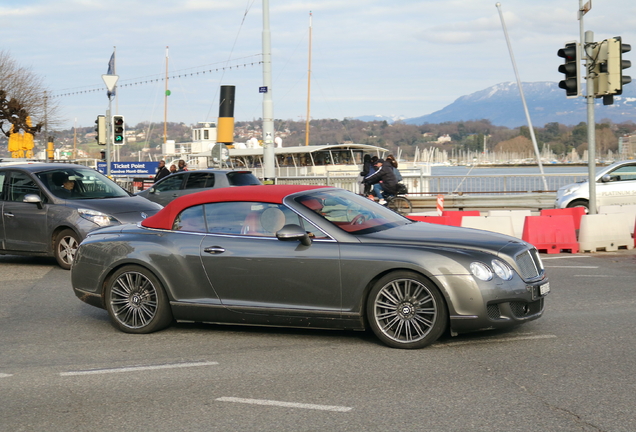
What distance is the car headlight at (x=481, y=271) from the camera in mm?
6180

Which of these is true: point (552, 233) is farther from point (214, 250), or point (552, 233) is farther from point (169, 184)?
point (169, 184)

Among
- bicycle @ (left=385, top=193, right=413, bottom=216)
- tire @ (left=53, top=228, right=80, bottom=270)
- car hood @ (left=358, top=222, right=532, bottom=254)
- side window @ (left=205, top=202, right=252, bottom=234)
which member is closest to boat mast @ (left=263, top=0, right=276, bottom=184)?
bicycle @ (left=385, top=193, right=413, bottom=216)

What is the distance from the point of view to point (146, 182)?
3625cm

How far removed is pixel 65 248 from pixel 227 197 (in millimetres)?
6124

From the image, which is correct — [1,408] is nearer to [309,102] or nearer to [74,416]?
[74,416]

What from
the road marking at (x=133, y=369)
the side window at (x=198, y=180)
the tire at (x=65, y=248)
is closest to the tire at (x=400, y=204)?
the side window at (x=198, y=180)

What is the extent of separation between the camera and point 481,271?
20.3 ft

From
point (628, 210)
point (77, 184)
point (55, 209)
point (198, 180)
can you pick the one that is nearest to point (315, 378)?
point (55, 209)

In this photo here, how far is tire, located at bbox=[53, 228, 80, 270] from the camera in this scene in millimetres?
12305

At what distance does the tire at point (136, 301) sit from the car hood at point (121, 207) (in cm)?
475

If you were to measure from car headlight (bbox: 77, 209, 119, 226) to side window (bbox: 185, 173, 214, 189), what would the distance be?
7371mm

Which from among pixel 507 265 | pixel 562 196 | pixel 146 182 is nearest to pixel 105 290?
pixel 507 265

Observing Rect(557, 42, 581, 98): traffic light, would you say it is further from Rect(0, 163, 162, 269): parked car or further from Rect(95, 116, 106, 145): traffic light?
Rect(95, 116, 106, 145): traffic light

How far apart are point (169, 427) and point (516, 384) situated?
2.38 metres
